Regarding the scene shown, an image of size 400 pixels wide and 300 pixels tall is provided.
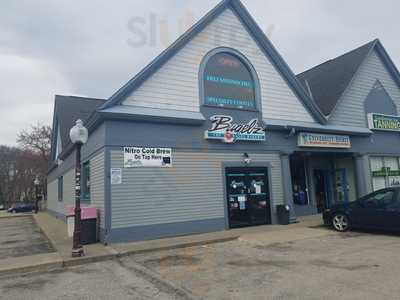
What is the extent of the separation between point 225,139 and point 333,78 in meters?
9.20

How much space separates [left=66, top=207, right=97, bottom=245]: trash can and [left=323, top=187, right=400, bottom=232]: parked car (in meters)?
8.20

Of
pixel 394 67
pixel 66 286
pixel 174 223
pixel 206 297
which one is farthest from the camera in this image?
pixel 394 67

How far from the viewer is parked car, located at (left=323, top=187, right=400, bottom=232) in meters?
10.0

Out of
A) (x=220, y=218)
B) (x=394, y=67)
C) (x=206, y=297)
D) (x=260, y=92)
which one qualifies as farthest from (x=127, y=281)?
(x=394, y=67)

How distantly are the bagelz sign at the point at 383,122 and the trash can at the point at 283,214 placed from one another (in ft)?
24.4

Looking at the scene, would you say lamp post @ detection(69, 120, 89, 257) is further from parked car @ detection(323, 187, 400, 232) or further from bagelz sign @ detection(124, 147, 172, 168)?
parked car @ detection(323, 187, 400, 232)

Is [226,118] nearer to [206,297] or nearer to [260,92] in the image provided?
[260,92]

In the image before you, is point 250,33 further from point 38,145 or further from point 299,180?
point 38,145

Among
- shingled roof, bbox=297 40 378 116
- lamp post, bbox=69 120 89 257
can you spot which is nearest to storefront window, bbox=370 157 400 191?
shingled roof, bbox=297 40 378 116

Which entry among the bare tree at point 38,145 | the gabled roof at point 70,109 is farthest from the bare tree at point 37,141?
the gabled roof at point 70,109

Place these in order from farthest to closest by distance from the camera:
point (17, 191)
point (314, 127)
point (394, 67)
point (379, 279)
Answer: point (17, 191) → point (394, 67) → point (314, 127) → point (379, 279)

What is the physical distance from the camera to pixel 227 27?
13289 millimetres

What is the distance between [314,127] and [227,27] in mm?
5677

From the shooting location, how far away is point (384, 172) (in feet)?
56.9
